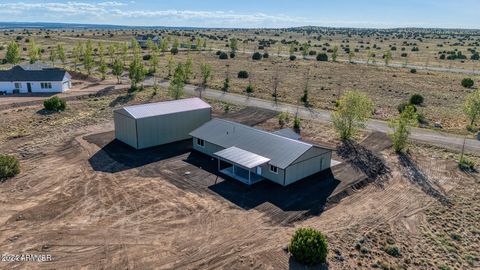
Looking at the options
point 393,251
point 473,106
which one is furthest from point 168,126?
point 473,106

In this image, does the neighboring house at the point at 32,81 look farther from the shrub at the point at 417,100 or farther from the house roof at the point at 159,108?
the shrub at the point at 417,100

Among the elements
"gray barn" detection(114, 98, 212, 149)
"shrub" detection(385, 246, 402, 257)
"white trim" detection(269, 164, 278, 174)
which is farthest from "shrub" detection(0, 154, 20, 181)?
"shrub" detection(385, 246, 402, 257)

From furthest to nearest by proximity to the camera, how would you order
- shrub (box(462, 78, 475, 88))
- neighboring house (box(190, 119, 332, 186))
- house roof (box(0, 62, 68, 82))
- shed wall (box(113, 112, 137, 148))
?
shrub (box(462, 78, 475, 88)) → house roof (box(0, 62, 68, 82)) → shed wall (box(113, 112, 137, 148)) → neighboring house (box(190, 119, 332, 186))

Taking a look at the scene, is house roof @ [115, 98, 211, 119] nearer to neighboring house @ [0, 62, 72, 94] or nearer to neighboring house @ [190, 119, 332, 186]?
neighboring house @ [190, 119, 332, 186]

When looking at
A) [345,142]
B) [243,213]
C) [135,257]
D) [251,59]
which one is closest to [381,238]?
[243,213]

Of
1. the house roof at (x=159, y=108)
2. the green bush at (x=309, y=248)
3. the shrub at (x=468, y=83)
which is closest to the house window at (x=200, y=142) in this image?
the house roof at (x=159, y=108)

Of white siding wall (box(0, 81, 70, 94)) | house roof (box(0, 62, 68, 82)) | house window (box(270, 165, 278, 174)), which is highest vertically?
house roof (box(0, 62, 68, 82))

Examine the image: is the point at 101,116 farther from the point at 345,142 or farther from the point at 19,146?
the point at 345,142
